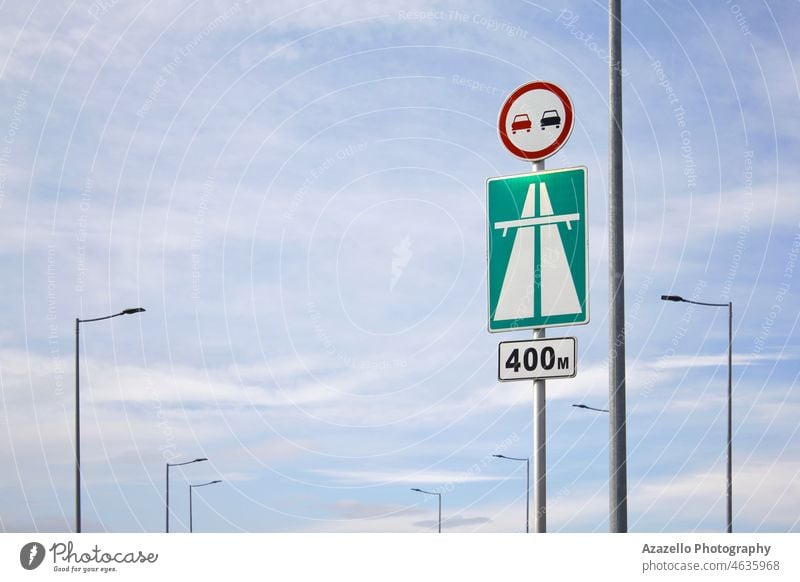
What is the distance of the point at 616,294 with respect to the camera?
559 inches

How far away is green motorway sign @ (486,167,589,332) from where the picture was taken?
12.3 metres

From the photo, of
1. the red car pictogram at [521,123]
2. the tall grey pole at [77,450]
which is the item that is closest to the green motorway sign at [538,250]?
the red car pictogram at [521,123]

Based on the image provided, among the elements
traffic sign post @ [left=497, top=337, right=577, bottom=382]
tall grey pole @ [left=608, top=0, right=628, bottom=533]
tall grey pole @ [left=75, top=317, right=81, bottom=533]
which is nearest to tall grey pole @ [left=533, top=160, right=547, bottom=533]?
traffic sign post @ [left=497, top=337, right=577, bottom=382]

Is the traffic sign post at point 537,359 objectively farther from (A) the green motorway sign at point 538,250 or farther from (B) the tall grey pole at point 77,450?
(B) the tall grey pole at point 77,450

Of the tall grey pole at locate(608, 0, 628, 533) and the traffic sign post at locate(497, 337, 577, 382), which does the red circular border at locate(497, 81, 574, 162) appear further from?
the traffic sign post at locate(497, 337, 577, 382)

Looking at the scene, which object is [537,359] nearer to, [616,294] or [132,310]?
[616,294]

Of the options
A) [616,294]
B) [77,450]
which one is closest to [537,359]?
[616,294]

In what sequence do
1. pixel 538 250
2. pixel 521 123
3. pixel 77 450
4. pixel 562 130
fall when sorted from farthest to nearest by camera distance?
1. pixel 77 450
2. pixel 521 123
3. pixel 562 130
4. pixel 538 250

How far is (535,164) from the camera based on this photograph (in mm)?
12820

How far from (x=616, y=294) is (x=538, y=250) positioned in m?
2.05

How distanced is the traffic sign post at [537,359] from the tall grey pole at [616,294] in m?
1.97

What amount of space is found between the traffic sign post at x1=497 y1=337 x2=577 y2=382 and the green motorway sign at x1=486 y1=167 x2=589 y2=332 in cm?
26

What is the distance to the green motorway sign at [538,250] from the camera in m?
12.3
